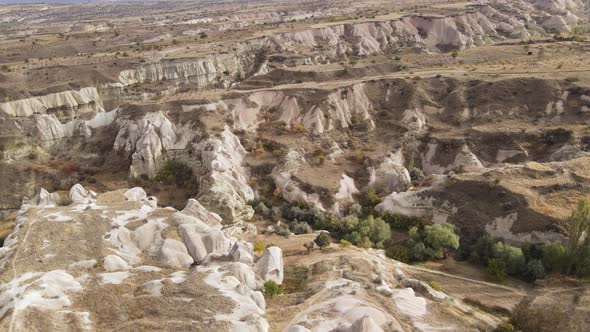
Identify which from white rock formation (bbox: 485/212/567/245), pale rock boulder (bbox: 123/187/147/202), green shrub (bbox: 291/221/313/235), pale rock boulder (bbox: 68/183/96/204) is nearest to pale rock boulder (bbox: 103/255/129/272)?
pale rock boulder (bbox: 123/187/147/202)

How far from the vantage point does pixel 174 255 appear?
27641mm

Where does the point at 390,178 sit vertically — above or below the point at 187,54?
below

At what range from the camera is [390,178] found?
4566 centimetres

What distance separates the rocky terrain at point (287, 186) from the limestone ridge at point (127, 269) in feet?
0.41

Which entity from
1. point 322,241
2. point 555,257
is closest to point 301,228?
point 322,241

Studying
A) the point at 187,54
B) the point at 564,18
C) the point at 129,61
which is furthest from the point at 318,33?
the point at 564,18

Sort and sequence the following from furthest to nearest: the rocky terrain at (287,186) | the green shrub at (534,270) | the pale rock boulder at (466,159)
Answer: the pale rock boulder at (466,159) → the green shrub at (534,270) → the rocky terrain at (287,186)

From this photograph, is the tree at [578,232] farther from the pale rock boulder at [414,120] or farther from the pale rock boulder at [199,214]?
the pale rock boulder at [199,214]

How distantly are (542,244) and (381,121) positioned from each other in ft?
85.6

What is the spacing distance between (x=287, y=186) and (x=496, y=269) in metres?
21.3

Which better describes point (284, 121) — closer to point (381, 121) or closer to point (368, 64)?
point (381, 121)

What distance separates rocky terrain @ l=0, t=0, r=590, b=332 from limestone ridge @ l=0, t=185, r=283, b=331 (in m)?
0.13

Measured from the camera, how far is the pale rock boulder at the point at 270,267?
2709 centimetres

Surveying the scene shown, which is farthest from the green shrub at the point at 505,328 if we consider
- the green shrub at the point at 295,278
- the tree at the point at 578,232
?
the green shrub at the point at 295,278
